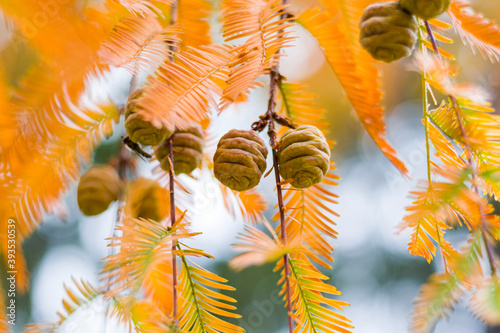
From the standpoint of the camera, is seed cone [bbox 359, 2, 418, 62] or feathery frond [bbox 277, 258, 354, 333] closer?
feathery frond [bbox 277, 258, 354, 333]

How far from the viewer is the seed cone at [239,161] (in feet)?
1.61

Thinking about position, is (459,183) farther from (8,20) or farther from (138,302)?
(8,20)

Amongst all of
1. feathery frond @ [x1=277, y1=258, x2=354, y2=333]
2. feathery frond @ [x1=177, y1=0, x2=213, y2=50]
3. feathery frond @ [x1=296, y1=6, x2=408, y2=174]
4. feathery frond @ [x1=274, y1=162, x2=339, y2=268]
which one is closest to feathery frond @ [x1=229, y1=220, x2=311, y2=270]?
feathery frond @ [x1=277, y1=258, x2=354, y2=333]

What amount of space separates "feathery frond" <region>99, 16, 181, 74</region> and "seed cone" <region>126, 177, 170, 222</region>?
231 millimetres

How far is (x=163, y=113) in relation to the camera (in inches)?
15.5

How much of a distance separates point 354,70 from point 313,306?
0.34 metres

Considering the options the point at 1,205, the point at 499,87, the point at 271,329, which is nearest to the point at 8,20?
the point at 1,205

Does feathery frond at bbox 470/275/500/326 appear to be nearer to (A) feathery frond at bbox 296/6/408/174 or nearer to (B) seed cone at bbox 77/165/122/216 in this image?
(A) feathery frond at bbox 296/6/408/174

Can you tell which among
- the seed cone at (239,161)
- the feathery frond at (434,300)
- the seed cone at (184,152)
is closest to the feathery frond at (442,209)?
the feathery frond at (434,300)

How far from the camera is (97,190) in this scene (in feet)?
2.19

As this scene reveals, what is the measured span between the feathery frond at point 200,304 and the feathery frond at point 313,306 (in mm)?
62

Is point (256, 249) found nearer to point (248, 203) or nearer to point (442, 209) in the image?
point (442, 209)

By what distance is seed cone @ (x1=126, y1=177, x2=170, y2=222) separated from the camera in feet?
2.15

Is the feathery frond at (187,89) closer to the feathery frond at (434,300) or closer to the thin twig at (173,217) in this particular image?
the thin twig at (173,217)
